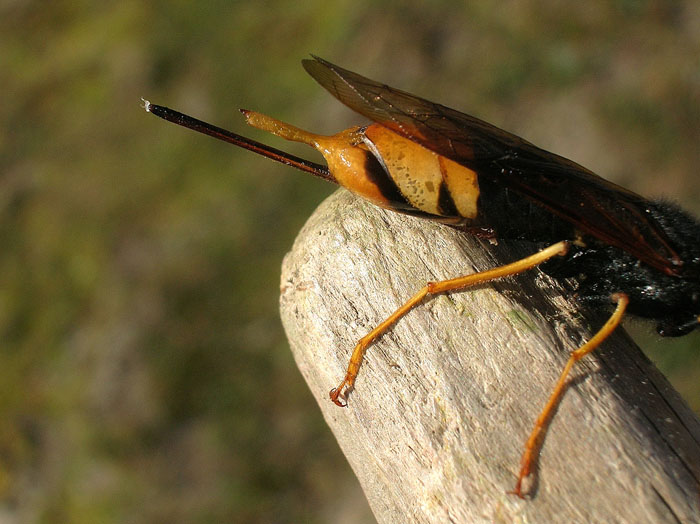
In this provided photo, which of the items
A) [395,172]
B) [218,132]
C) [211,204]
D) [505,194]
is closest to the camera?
[218,132]

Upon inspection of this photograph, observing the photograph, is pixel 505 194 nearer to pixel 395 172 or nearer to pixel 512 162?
pixel 512 162

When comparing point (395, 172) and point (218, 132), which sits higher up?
point (218, 132)

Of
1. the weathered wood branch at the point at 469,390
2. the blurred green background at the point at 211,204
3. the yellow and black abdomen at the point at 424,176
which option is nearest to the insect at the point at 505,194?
the yellow and black abdomen at the point at 424,176

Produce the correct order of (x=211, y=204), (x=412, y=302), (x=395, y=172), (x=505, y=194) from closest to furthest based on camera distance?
(x=412, y=302) → (x=395, y=172) → (x=505, y=194) → (x=211, y=204)

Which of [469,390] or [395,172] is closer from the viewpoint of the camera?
[469,390]

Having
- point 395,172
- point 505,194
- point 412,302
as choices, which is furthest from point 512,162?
point 412,302

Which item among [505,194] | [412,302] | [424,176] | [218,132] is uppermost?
[218,132]

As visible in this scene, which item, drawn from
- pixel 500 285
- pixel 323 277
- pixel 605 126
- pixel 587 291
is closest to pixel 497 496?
pixel 500 285

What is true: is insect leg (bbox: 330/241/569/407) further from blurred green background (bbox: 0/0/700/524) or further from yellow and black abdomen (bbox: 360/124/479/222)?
blurred green background (bbox: 0/0/700/524)
